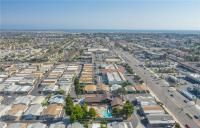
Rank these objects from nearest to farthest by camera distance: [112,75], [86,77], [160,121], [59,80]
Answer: [160,121], [59,80], [86,77], [112,75]

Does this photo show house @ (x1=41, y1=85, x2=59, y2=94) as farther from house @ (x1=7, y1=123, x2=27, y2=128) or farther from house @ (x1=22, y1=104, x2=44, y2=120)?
house @ (x1=7, y1=123, x2=27, y2=128)

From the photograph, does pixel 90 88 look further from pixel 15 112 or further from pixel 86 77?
pixel 15 112

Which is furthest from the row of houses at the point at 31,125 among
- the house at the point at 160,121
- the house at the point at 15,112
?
the house at the point at 160,121

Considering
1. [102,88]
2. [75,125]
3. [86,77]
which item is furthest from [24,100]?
[86,77]

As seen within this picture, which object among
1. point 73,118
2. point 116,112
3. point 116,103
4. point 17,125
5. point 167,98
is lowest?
point 167,98

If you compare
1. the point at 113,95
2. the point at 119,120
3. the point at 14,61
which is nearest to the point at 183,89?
the point at 113,95

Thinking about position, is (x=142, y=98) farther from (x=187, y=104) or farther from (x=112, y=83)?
(x=112, y=83)
